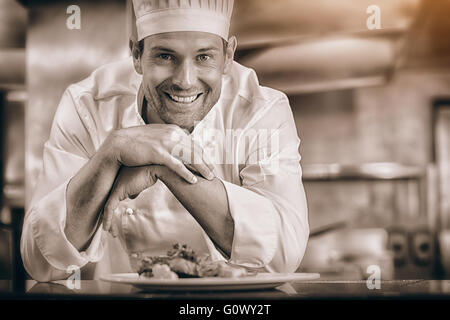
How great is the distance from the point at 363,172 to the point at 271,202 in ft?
7.15

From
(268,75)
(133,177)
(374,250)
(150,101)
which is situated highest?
(268,75)

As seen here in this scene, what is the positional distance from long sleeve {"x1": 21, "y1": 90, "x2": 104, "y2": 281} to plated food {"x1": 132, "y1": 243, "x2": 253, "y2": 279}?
0.48 meters

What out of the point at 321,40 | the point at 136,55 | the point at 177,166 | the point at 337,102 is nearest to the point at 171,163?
the point at 177,166

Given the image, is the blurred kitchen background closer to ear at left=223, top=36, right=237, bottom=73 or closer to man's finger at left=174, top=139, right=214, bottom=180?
ear at left=223, top=36, right=237, bottom=73

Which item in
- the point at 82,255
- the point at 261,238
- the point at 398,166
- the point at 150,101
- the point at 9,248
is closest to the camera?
the point at 261,238

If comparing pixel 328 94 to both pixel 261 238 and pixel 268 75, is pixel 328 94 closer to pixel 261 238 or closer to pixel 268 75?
pixel 268 75

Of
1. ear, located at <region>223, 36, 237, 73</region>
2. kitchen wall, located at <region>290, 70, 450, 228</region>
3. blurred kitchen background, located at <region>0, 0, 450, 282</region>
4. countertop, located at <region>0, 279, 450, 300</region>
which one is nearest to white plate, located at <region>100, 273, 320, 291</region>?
countertop, located at <region>0, 279, 450, 300</region>

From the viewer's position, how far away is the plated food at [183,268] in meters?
1.16

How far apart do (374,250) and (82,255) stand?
1986mm

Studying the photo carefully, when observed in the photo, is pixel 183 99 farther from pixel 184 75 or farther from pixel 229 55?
pixel 229 55

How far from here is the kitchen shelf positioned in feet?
12.0

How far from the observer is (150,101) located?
1.87 metres
